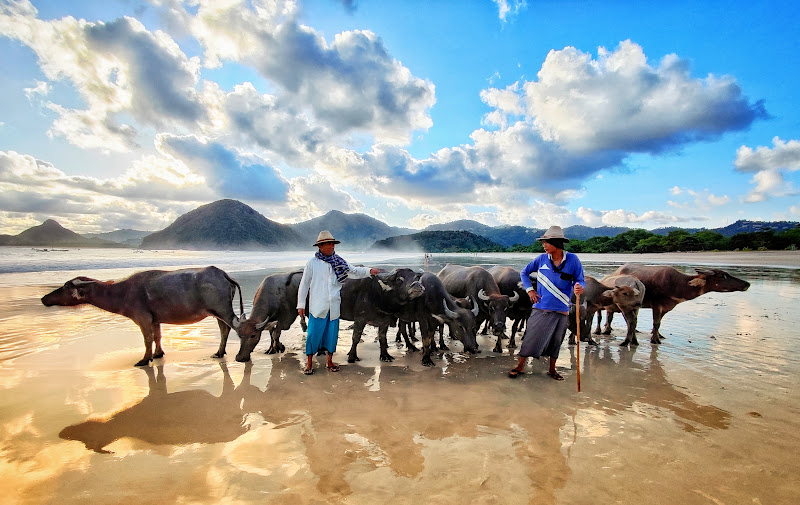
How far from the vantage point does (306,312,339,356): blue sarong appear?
6863mm

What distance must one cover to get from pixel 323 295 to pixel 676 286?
986cm

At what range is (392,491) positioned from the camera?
3184mm

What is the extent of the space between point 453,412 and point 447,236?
167 metres

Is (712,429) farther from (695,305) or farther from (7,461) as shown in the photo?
(695,305)

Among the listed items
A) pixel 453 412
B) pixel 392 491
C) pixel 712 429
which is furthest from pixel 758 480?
pixel 392 491

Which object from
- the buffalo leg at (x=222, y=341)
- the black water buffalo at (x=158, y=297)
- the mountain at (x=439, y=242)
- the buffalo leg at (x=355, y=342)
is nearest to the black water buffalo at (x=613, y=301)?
the buffalo leg at (x=355, y=342)

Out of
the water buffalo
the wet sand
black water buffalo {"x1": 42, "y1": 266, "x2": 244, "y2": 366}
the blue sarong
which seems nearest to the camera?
the wet sand

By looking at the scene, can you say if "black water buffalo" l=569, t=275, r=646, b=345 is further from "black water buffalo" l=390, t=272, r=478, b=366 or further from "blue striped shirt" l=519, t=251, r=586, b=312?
"black water buffalo" l=390, t=272, r=478, b=366

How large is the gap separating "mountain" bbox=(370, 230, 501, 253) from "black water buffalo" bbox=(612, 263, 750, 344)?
137 meters

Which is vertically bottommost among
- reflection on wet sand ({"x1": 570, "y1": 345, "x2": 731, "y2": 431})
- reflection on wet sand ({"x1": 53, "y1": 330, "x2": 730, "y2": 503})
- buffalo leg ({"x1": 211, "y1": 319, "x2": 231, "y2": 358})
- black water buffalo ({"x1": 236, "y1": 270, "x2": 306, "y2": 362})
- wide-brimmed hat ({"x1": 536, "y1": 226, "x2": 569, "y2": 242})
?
reflection on wet sand ({"x1": 570, "y1": 345, "x2": 731, "y2": 431})

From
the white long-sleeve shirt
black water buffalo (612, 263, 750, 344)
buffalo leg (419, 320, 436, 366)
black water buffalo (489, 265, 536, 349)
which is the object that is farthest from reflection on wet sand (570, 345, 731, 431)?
the white long-sleeve shirt

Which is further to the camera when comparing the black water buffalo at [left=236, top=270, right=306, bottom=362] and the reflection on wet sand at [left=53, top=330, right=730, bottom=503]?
the black water buffalo at [left=236, top=270, right=306, bottom=362]

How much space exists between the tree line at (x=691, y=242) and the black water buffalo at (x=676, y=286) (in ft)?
83.5

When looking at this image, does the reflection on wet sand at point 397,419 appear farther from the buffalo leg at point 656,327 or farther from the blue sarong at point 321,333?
the buffalo leg at point 656,327
